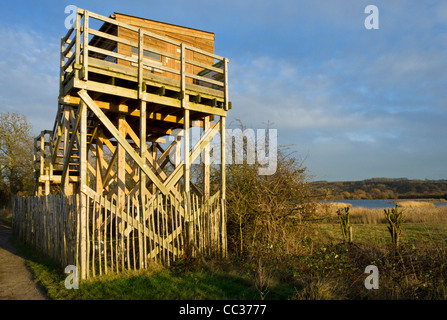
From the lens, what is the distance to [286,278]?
6707mm

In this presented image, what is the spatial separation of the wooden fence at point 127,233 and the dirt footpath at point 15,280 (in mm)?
791

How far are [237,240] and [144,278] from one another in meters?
3.92

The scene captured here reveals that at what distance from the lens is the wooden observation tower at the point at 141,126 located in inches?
294

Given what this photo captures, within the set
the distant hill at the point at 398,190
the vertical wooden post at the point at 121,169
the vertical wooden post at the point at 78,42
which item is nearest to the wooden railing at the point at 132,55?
the vertical wooden post at the point at 78,42

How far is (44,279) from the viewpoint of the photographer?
278 inches

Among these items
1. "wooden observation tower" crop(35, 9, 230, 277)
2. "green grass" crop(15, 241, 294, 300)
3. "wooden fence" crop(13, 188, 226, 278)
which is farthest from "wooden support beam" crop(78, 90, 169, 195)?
"green grass" crop(15, 241, 294, 300)

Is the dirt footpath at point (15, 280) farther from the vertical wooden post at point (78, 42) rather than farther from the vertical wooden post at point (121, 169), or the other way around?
the vertical wooden post at point (78, 42)

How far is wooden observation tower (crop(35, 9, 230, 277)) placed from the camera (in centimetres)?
747

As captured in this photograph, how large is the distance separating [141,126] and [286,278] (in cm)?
517

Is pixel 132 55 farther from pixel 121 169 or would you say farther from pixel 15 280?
pixel 15 280

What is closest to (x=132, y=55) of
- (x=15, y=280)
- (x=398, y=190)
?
(x=15, y=280)

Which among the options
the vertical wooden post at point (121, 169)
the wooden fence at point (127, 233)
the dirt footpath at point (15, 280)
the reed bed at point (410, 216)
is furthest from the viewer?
the reed bed at point (410, 216)
